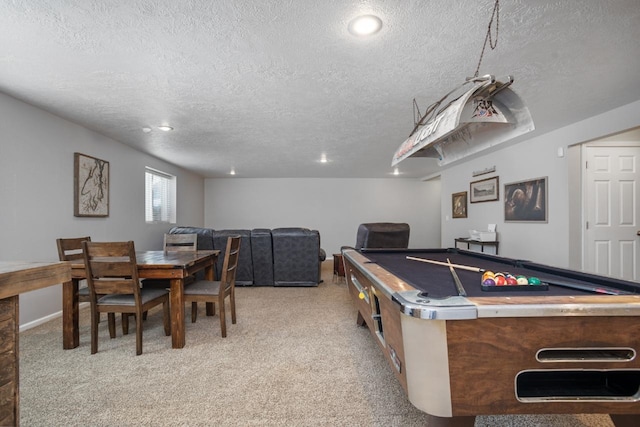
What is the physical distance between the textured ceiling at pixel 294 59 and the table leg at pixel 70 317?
5.67 feet

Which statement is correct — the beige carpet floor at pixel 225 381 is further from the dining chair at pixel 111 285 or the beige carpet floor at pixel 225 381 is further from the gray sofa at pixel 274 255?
the gray sofa at pixel 274 255

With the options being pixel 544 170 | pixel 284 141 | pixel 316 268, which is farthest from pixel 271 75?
pixel 544 170

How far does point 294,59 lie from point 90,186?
10.6ft

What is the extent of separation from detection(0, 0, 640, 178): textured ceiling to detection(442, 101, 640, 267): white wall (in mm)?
192

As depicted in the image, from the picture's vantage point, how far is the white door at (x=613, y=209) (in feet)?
11.9

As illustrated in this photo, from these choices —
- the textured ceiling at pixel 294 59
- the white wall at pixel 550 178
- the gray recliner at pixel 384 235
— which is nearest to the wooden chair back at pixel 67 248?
the textured ceiling at pixel 294 59

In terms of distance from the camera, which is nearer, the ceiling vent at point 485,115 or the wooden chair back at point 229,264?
the ceiling vent at point 485,115

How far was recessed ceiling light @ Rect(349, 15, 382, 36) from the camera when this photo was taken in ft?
5.63

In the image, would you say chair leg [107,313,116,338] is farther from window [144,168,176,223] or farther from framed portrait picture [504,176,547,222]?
framed portrait picture [504,176,547,222]

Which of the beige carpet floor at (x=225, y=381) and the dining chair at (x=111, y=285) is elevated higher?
the dining chair at (x=111, y=285)

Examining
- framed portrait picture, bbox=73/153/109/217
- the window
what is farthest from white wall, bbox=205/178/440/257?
framed portrait picture, bbox=73/153/109/217

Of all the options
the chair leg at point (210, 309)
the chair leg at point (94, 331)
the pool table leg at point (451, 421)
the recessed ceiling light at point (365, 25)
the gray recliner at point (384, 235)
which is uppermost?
the recessed ceiling light at point (365, 25)

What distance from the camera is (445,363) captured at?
1010mm

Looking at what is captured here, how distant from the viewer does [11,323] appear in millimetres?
884
